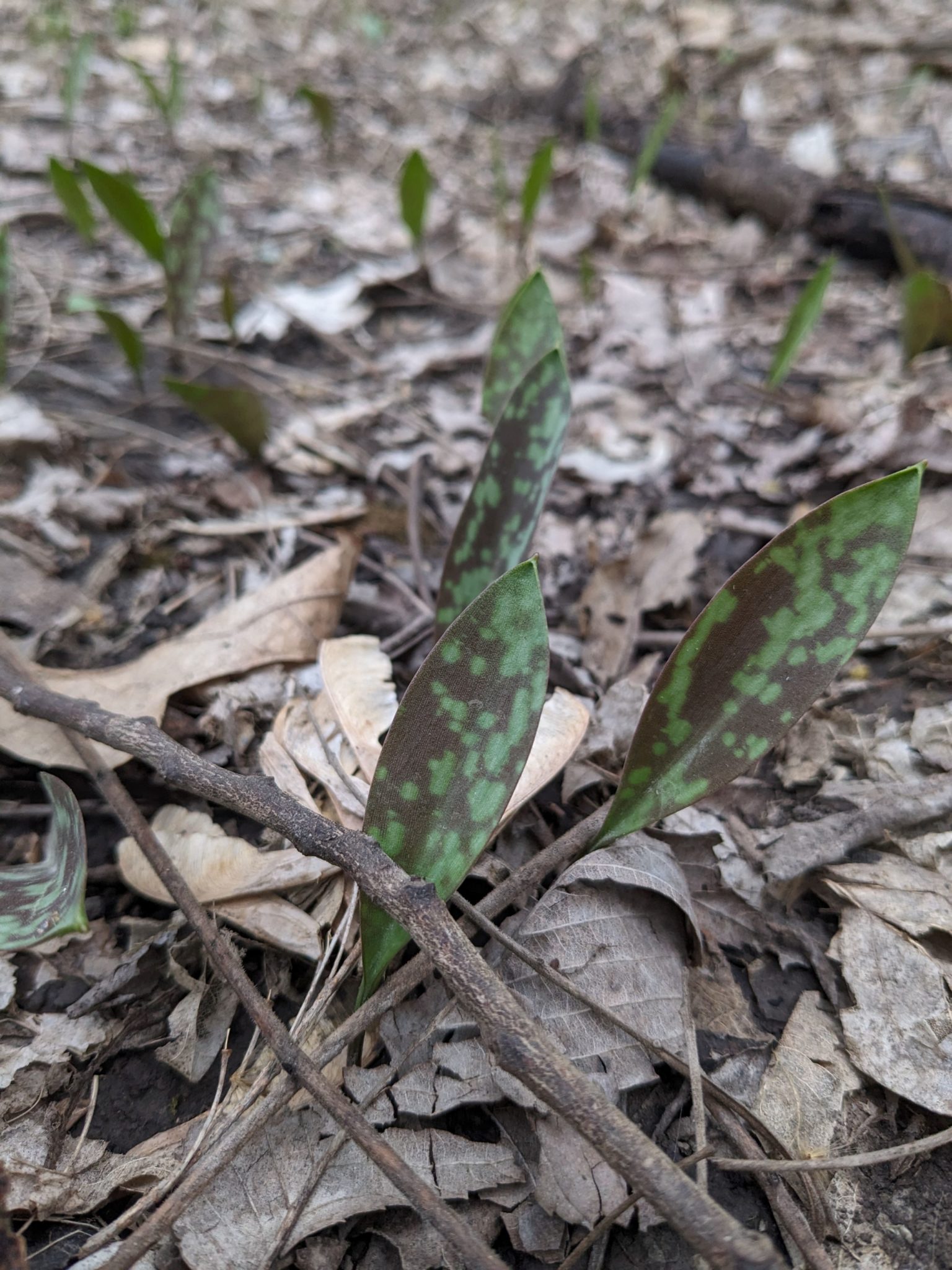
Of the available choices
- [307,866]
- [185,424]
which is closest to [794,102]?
[185,424]

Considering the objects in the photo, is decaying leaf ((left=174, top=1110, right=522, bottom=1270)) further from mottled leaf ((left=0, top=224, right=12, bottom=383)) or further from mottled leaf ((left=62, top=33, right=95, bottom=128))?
mottled leaf ((left=62, top=33, right=95, bottom=128))

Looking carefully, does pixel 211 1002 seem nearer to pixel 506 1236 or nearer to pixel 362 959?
pixel 362 959

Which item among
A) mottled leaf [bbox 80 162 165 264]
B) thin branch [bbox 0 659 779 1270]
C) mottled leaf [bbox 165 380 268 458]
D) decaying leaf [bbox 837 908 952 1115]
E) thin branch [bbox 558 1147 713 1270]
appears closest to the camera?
thin branch [bbox 0 659 779 1270]

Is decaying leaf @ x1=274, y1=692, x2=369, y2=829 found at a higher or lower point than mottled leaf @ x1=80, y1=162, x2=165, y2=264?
lower

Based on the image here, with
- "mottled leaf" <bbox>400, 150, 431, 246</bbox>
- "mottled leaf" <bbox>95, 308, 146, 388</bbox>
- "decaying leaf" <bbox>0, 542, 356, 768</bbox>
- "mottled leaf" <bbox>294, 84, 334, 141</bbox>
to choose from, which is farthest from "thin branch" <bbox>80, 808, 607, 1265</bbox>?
"mottled leaf" <bbox>294, 84, 334, 141</bbox>

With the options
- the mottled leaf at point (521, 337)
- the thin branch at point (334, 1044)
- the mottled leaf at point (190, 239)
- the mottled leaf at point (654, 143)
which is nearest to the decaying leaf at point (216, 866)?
the thin branch at point (334, 1044)

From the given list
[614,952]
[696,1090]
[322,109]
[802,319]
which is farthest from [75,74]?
[696,1090]
